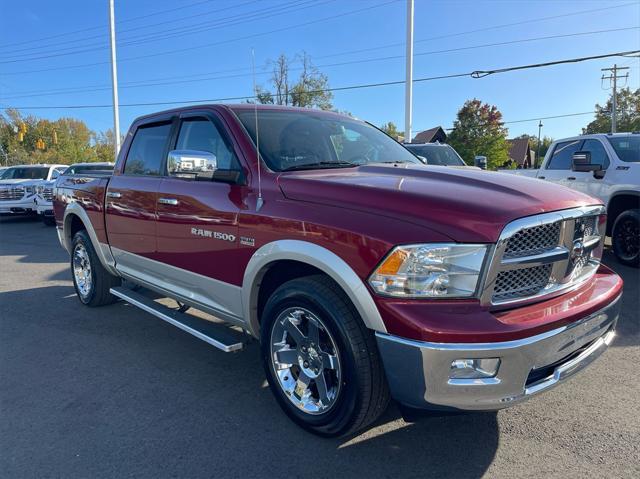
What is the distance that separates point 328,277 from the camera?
2631 millimetres

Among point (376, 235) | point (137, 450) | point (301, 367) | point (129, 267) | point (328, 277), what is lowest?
point (137, 450)

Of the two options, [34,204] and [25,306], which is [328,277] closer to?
[25,306]

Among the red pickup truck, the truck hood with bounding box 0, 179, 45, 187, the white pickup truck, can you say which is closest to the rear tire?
the red pickup truck

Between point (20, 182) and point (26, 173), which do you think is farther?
point (26, 173)

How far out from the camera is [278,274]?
119 inches

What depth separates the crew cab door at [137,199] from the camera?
403 centimetres

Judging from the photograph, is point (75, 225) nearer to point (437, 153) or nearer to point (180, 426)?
point (180, 426)

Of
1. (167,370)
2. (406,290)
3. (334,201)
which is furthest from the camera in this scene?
(167,370)

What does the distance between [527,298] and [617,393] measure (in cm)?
160

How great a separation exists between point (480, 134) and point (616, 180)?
1574 inches

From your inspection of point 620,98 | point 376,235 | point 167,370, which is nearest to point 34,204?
point 167,370

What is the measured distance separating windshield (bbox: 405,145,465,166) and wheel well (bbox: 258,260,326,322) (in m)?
7.98

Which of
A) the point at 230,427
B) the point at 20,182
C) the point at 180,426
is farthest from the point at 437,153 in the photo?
the point at 20,182

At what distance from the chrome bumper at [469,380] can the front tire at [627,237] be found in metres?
5.73
